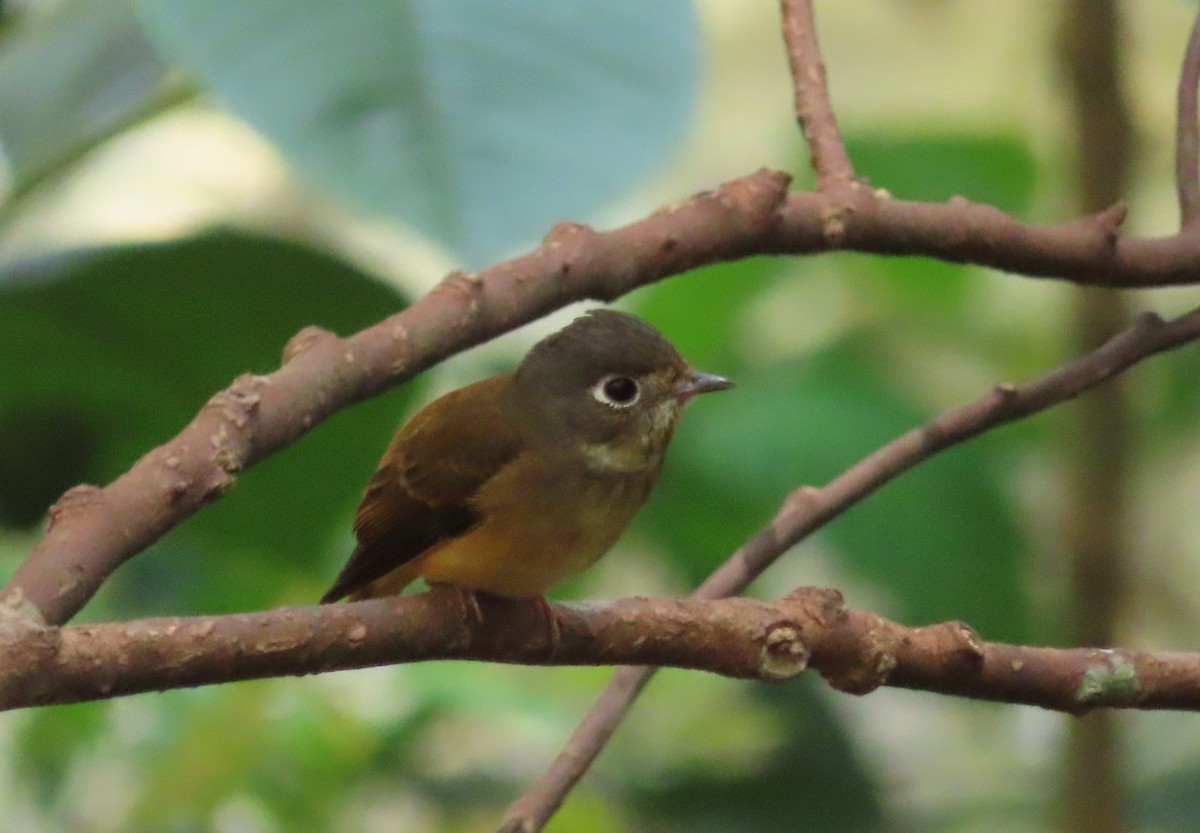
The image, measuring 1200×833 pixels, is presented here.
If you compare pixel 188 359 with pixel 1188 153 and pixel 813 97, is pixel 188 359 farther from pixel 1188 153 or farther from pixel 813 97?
pixel 1188 153

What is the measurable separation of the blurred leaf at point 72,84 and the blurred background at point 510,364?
0.01 m

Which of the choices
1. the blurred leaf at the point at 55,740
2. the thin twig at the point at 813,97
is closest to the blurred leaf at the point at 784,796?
the blurred leaf at the point at 55,740

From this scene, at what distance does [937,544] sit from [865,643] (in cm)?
171

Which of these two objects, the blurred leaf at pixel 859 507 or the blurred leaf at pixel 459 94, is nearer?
the blurred leaf at pixel 459 94

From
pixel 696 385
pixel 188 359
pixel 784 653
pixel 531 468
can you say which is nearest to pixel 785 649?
pixel 784 653

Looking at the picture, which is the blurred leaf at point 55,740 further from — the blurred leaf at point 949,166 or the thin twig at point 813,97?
the blurred leaf at point 949,166

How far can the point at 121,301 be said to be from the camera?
2539 mm

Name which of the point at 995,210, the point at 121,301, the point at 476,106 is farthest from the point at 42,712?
the point at 995,210

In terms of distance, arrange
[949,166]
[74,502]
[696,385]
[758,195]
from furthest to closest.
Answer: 1. [949,166]
2. [696,385]
3. [758,195]
4. [74,502]

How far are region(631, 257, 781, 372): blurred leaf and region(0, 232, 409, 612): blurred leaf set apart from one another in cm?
96

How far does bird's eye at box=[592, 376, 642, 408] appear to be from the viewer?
2.09 m

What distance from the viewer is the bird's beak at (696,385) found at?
2.07m

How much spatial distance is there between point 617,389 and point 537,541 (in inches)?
12.5

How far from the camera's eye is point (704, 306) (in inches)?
133
